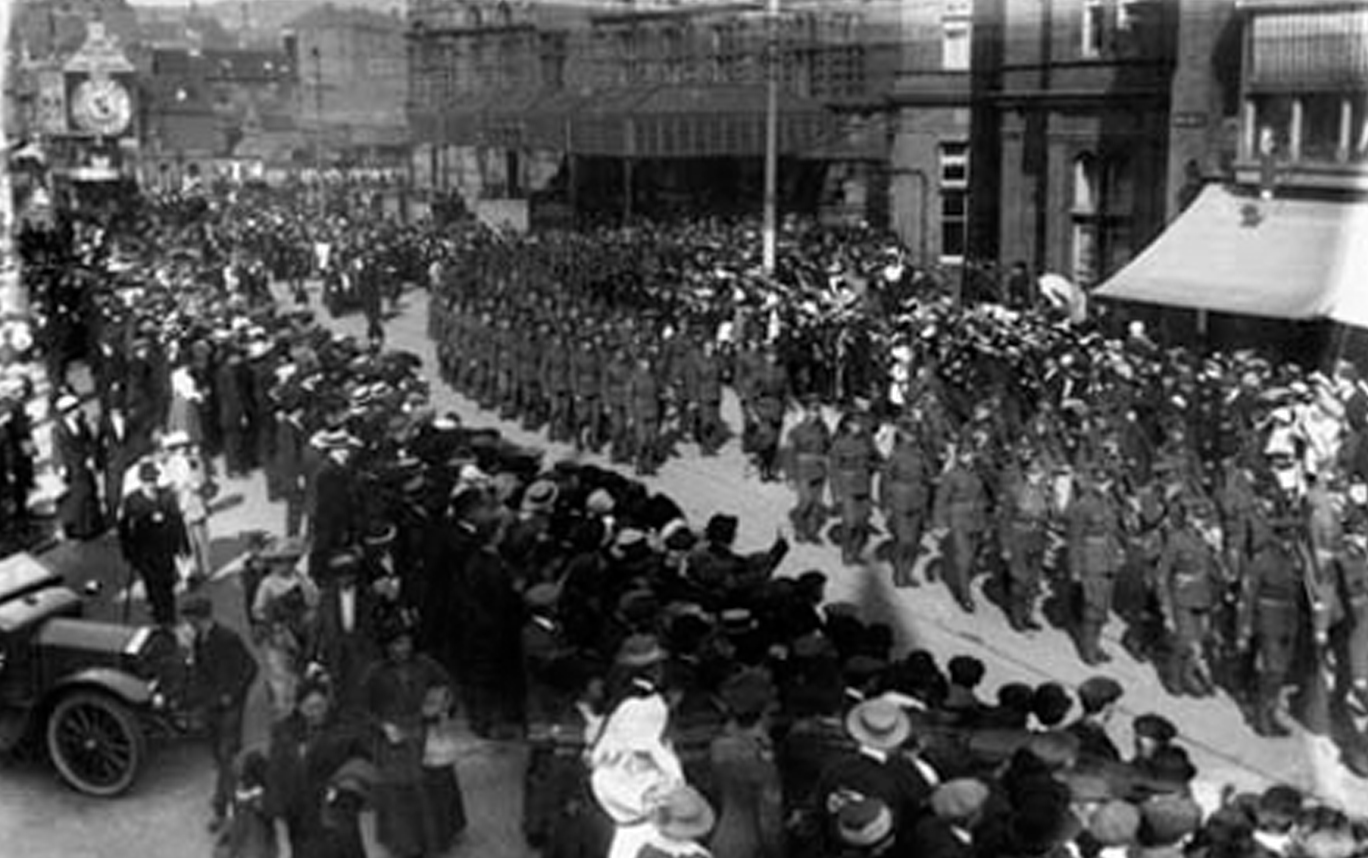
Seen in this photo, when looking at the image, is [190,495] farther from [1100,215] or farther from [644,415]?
[1100,215]

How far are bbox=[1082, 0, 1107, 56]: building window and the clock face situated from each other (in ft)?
53.9

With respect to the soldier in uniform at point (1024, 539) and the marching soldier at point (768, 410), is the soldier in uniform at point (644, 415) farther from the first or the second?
the soldier in uniform at point (1024, 539)

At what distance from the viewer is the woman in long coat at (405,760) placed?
7.55 m

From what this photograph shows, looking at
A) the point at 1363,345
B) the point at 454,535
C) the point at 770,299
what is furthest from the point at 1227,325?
the point at 454,535

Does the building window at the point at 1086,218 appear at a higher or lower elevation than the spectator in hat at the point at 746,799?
higher

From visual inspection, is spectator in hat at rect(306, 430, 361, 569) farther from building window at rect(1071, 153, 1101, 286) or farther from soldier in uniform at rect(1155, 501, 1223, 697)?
building window at rect(1071, 153, 1101, 286)

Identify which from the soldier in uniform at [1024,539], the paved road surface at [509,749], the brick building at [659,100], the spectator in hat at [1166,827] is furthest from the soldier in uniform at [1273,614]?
the brick building at [659,100]

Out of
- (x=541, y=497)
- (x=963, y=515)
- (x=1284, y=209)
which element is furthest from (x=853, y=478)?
(x=1284, y=209)

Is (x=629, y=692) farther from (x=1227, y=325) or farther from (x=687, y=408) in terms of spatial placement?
(x=1227, y=325)

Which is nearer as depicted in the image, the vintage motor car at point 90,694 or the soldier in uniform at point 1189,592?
the vintage motor car at point 90,694

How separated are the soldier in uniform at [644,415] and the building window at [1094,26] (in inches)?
434

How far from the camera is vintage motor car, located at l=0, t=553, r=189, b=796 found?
8.37 metres

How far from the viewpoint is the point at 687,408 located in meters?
A: 17.1

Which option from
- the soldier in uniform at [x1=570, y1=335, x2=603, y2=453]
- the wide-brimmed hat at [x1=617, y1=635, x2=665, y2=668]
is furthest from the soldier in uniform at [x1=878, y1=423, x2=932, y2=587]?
the soldier in uniform at [x1=570, y1=335, x2=603, y2=453]
